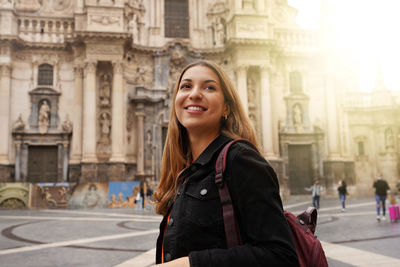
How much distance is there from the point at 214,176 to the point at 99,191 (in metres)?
20.5

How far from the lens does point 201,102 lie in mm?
1742

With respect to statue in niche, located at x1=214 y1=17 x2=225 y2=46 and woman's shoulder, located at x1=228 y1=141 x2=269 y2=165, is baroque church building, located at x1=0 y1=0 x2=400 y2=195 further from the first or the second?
woman's shoulder, located at x1=228 y1=141 x2=269 y2=165

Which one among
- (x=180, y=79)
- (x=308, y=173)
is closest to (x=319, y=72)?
(x=308, y=173)

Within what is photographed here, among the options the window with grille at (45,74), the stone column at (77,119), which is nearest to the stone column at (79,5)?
the stone column at (77,119)

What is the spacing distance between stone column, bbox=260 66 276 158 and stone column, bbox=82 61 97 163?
12035mm

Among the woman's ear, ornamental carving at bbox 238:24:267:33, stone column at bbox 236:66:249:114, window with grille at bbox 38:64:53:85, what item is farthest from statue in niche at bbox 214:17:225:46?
Answer: the woman's ear

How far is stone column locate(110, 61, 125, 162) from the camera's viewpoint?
75.9ft

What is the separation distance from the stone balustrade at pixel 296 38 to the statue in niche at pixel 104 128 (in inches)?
583

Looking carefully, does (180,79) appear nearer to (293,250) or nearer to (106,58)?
(293,250)

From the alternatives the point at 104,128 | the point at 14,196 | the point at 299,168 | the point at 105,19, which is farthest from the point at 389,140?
the point at 14,196

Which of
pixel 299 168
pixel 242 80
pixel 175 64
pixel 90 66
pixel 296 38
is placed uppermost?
pixel 296 38

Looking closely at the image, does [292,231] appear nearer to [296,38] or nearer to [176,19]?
[176,19]

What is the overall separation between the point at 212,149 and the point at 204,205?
0.30 m

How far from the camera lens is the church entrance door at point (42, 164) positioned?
77.2ft
